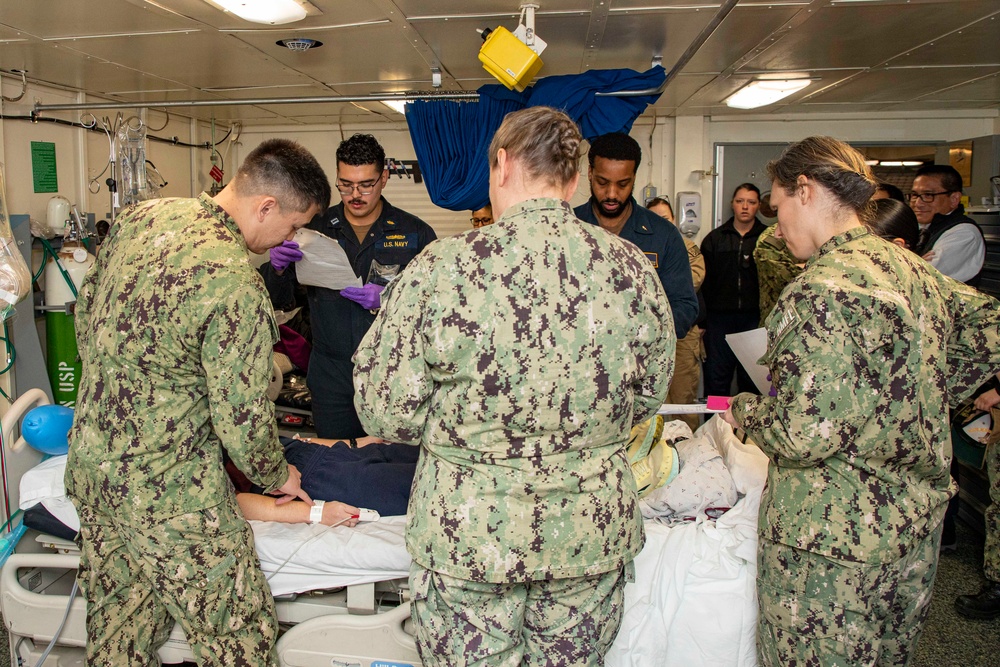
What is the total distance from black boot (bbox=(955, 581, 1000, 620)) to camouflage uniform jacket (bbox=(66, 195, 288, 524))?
9.93 feet

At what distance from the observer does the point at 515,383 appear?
1.56m

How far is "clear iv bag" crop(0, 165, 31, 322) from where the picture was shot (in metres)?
3.11

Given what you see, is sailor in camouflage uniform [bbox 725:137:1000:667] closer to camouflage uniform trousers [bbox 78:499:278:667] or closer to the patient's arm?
the patient's arm

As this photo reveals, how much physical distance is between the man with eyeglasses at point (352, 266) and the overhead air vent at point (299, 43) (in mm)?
488

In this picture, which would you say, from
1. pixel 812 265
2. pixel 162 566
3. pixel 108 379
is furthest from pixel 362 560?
pixel 812 265

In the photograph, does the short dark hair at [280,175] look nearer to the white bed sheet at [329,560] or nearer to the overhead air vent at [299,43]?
the white bed sheet at [329,560]

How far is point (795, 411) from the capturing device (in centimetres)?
186

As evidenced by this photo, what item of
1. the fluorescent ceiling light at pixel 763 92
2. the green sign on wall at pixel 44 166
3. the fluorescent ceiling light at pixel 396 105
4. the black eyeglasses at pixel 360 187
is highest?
the fluorescent ceiling light at pixel 763 92

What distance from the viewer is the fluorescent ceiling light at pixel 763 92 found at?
4.64 m

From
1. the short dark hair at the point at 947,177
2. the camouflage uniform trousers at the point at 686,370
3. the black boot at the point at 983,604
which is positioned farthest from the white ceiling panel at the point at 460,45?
the black boot at the point at 983,604

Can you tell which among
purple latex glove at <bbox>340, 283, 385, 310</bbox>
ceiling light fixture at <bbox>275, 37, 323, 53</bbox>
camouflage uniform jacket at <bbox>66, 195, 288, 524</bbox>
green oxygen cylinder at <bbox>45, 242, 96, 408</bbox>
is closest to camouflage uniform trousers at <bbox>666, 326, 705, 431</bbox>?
purple latex glove at <bbox>340, 283, 385, 310</bbox>

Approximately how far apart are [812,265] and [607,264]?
66 cm

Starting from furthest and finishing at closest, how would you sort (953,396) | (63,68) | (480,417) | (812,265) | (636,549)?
(63,68) < (953,396) < (812,265) < (636,549) < (480,417)

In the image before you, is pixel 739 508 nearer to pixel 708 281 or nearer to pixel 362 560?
pixel 362 560
